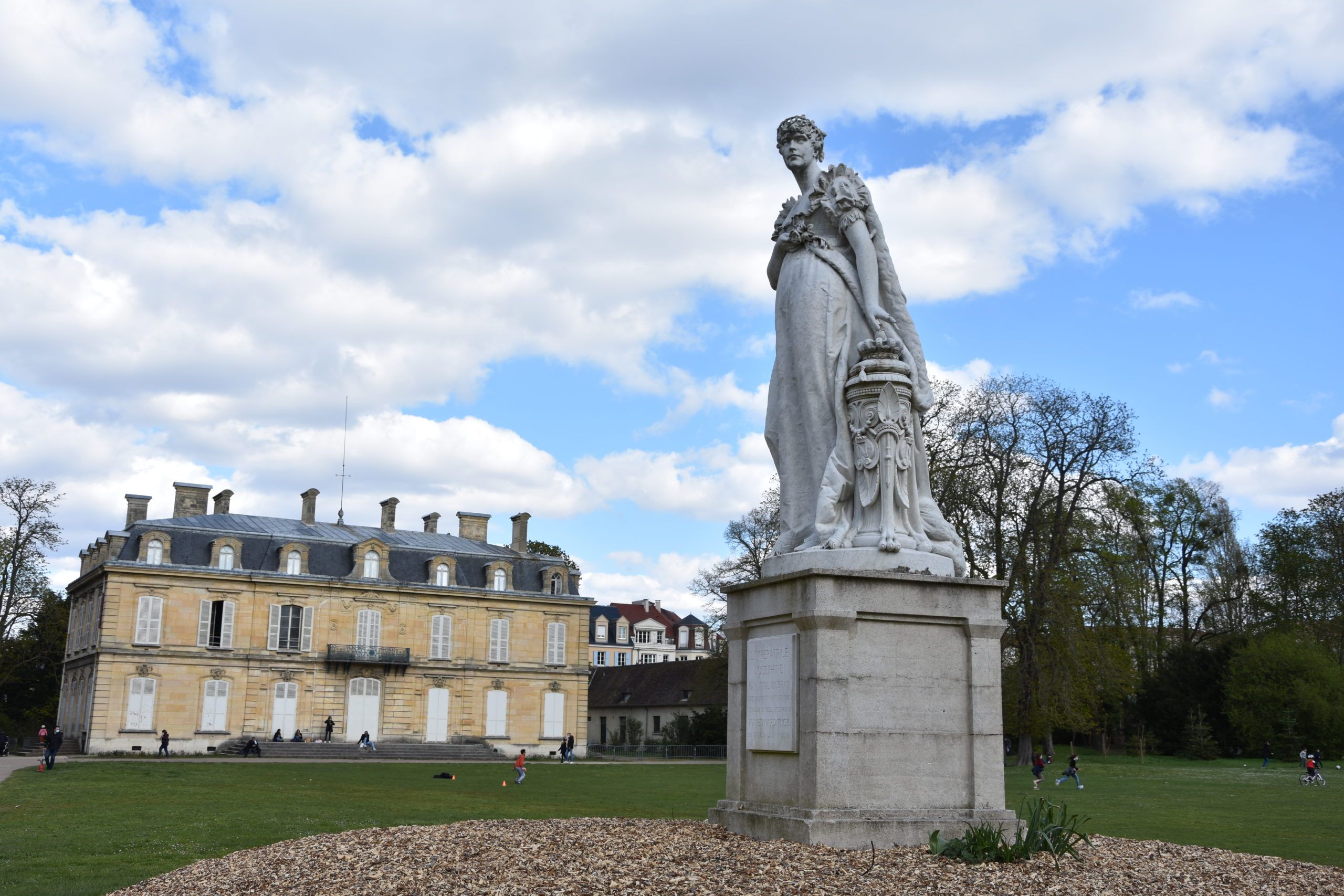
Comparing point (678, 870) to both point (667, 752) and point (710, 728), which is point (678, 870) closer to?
point (667, 752)

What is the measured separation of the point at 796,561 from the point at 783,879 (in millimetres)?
2577

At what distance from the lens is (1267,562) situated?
58781 millimetres

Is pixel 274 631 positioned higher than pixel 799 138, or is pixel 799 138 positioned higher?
pixel 799 138

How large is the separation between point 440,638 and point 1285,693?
37.8 m

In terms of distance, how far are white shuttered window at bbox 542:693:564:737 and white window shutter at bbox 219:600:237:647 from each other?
15.5 metres

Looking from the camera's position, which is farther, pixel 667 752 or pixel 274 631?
pixel 667 752

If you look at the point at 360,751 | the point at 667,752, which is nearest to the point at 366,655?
the point at 360,751

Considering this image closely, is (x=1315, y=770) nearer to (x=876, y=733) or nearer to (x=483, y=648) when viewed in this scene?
(x=876, y=733)

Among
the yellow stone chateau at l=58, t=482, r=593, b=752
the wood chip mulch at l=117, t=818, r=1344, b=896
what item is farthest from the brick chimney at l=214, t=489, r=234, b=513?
the wood chip mulch at l=117, t=818, r=1344, b=896

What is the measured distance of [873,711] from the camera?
810 centimetres

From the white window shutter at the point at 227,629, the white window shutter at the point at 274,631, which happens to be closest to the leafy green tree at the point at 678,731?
the white window shutter at the point at 274,631

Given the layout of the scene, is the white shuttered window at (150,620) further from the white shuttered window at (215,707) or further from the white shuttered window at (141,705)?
the white shuttered window at (215,707)

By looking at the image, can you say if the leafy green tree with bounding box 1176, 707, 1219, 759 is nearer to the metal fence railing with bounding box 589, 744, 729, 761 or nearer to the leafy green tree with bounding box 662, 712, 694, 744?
the metal fence railing with bounding box 589, 744, 729, 761

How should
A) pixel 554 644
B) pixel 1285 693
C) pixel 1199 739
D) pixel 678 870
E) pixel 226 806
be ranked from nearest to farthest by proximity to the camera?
pixel 678 870 → pixel 226 806 → pixel 1285 693 → pixel 1199 739 → pixel 554 644
